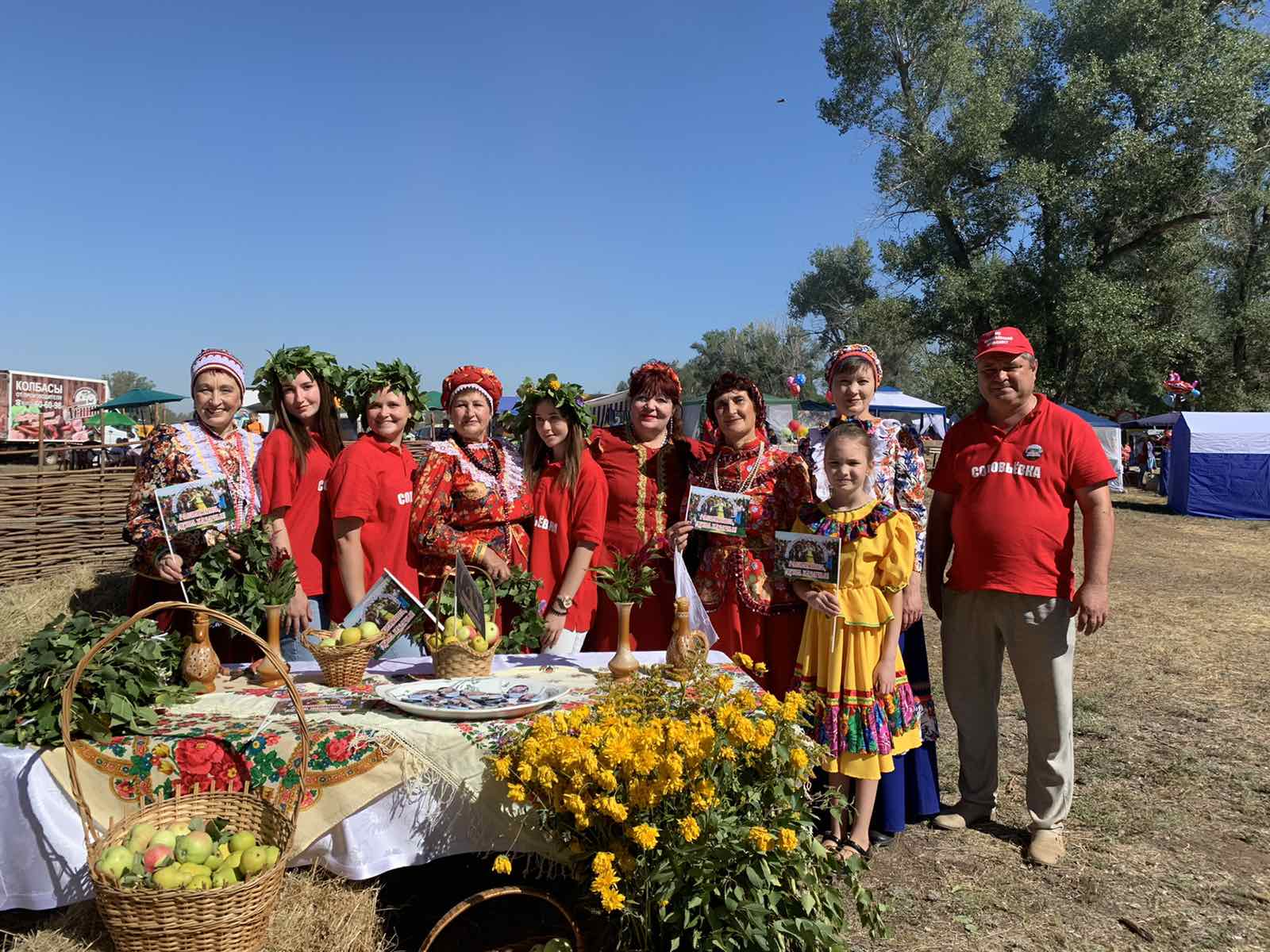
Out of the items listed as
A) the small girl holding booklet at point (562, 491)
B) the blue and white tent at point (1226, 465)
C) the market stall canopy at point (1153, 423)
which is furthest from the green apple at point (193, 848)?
the market stall canopy at point (1153, 423)

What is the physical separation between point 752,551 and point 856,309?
89.3 ft

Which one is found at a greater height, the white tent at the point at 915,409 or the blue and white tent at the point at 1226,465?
the white tent at the point at 915,409

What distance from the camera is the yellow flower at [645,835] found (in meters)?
2.01

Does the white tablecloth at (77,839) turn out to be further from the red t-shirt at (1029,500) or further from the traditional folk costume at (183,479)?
the red t-shirt at (1029,500)

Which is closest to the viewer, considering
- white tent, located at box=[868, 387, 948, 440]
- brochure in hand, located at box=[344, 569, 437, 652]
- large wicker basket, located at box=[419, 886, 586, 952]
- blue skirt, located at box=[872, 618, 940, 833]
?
large wicker basket, located at box=[419, 886, 586, 952]

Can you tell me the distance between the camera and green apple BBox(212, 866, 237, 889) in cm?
213

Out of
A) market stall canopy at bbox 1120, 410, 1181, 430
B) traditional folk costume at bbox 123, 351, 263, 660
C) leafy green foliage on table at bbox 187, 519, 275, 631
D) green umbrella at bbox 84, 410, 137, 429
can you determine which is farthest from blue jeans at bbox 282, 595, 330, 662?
green umbrella at bbox 84, 410, 137, 429

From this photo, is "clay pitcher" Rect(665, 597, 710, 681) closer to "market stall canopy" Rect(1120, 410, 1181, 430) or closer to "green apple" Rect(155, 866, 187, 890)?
"green apple" Rect(155, 866, 187, 890)

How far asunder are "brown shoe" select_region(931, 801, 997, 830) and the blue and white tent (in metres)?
19.0

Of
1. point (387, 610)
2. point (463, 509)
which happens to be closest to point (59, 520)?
point (463, 509)

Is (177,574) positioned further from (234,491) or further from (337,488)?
(337,488)

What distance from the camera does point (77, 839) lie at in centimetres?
231

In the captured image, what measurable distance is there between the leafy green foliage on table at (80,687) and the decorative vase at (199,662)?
15 cm

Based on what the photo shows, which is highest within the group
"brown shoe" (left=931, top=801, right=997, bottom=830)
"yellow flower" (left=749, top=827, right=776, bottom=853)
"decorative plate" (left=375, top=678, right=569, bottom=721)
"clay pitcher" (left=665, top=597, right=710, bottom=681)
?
"clay pitcher" (left=665, top=597, right=710, bottom=681)
